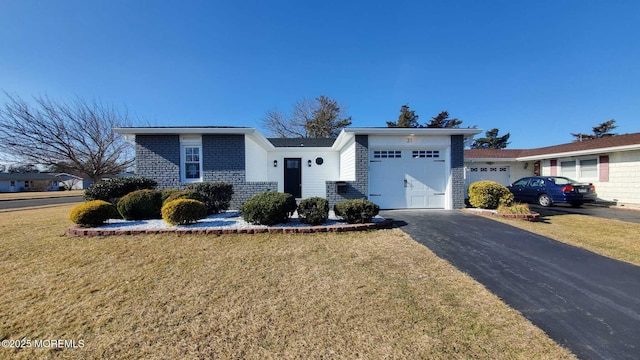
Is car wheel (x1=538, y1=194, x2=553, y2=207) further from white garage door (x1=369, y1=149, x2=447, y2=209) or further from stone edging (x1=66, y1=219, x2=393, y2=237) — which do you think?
stone edging (x1=66, y1=219, x2=393, y2=237)

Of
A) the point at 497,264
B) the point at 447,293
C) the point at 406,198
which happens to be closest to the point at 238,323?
the point at 447,293

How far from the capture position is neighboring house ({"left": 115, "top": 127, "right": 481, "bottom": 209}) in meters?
8.53

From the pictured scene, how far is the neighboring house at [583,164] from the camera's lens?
10.5 metres

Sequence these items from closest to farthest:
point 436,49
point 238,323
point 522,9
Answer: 1. point 238,323
2. point 522,9
3. point 436,49

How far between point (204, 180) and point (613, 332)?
994 centimetres

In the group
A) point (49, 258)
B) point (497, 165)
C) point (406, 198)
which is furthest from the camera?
point (497, 165)

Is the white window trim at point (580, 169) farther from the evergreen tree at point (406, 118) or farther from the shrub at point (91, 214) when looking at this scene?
the shrub at point (91, 214)

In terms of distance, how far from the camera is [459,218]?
7.18 meters

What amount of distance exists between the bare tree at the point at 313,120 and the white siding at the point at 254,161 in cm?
1395

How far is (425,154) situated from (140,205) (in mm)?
9414

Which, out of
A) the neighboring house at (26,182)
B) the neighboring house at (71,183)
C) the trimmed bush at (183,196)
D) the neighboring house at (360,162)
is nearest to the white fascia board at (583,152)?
the neighboring house at (360,162)

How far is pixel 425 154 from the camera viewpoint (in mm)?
8875

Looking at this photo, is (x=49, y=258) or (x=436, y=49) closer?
(x=49, y=258)

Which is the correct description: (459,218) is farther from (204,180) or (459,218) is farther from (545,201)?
(204,180)
